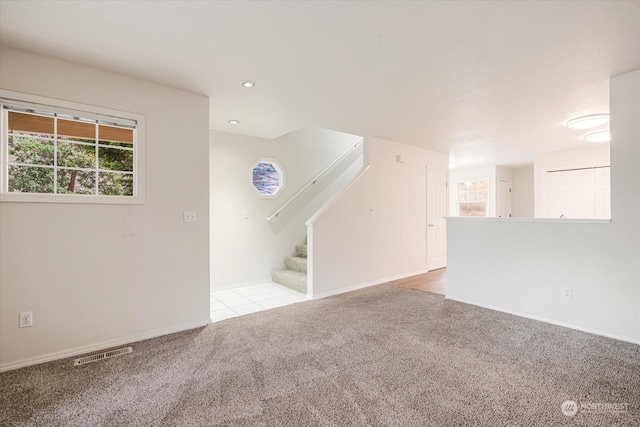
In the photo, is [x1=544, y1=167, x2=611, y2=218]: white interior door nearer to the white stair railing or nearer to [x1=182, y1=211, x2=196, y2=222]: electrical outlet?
the white stair railing

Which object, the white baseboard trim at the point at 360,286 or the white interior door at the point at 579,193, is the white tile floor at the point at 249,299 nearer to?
the white baseboard trim at the point at 360,286

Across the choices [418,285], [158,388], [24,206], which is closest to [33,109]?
[24,206]

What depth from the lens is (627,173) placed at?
2.61 m

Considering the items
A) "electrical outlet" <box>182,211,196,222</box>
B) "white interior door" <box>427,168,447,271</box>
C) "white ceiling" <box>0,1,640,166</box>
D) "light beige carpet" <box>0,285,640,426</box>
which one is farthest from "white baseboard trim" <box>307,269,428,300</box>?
"white ceiling" <box>0,1,640,166</box>

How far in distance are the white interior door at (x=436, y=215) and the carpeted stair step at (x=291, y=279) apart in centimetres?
274

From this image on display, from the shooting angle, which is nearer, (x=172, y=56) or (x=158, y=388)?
(x=158, y=388)

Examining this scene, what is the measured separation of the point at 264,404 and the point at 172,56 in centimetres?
256

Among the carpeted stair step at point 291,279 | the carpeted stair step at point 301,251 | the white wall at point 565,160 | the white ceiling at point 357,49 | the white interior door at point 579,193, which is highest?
the white ceiling at point 357,49

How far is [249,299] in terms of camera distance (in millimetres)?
4023

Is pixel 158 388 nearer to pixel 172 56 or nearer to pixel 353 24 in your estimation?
pixel 172 56

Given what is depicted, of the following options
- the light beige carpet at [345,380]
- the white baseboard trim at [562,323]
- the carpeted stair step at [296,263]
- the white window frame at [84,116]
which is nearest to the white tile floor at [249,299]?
the carpeted stair step at [296,263]

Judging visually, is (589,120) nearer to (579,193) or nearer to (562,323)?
(562,323)

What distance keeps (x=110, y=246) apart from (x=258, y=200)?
2.50m

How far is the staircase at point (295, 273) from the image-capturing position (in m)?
4.30
